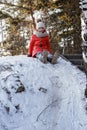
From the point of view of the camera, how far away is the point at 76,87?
Result: 25.8 ft

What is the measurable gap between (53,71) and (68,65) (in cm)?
88

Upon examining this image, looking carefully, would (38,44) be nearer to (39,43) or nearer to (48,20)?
(39,43)

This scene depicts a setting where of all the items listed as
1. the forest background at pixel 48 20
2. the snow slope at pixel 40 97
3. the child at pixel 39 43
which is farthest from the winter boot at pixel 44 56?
the forest background at pixel 48 20

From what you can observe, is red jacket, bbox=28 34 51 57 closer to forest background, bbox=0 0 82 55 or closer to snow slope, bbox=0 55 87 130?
snow slope, bbox=0 55 87 130

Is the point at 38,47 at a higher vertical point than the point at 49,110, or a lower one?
higher

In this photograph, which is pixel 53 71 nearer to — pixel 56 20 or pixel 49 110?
pixel 49 110

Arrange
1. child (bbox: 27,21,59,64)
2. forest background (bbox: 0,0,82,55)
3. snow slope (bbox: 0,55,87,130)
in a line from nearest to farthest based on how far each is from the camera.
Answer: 1. snow slope (bbox: 0,55,87,130)
2. child (bbox: 27,21,59,64)
3. forest background (bbox: 0,0,82,55)

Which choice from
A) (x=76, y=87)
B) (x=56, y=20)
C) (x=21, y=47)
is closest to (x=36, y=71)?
(x=76, y=87)

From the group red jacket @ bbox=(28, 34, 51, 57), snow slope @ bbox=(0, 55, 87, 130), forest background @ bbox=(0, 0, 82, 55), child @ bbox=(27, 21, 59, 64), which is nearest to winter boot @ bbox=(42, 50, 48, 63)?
snow slope @ bbox=(0, 55, 87, 130)

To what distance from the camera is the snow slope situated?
6.74 metres

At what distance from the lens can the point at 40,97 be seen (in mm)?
7547

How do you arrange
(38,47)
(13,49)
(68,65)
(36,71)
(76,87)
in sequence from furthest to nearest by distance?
1. (13,49)
2. (38,47)
3. (68,65)
4. (36,71)
5. (76,87)

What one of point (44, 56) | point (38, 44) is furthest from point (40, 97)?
point (38, 44)

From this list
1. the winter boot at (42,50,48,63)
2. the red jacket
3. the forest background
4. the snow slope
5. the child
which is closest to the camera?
the snow slope
